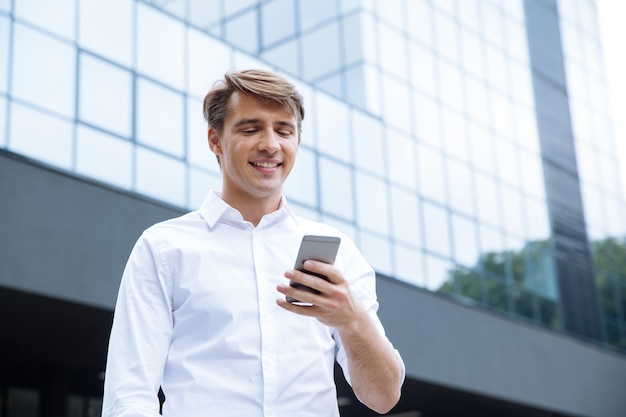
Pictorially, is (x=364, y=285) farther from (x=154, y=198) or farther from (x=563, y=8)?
(x=563, y=8)

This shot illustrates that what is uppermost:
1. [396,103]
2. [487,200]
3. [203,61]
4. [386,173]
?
[396,103]

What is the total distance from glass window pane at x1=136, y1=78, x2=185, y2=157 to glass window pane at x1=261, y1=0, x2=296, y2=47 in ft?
27.0

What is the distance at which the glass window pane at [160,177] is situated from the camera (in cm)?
1571

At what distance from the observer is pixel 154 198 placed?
1504 cm

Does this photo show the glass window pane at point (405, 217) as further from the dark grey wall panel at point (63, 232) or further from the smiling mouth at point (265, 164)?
the smiling mouth at point (265, 164)

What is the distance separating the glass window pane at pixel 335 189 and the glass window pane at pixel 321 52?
362 centimetres

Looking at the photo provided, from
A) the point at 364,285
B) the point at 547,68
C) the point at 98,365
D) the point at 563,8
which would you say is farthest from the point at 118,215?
the point at 563,8

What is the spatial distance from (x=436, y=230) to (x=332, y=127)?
3.94 m

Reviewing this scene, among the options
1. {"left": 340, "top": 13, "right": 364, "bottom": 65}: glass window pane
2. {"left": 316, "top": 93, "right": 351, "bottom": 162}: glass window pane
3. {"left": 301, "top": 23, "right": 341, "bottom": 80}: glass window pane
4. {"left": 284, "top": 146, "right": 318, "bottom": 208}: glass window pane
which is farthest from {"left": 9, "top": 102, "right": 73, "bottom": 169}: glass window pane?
{"left": 301, "top": 23, "right": 341, "bottom": 80}: glass window pane

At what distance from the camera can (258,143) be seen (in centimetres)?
289

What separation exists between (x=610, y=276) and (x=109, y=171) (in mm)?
17799

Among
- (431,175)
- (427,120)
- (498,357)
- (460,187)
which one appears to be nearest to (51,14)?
(431,175)

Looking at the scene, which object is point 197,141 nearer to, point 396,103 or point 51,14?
point 51,14

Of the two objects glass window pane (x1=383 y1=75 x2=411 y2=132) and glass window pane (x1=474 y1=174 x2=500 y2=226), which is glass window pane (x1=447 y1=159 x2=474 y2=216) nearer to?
glass window pane (x1=474 y1=174 x2=500 y2=226)
